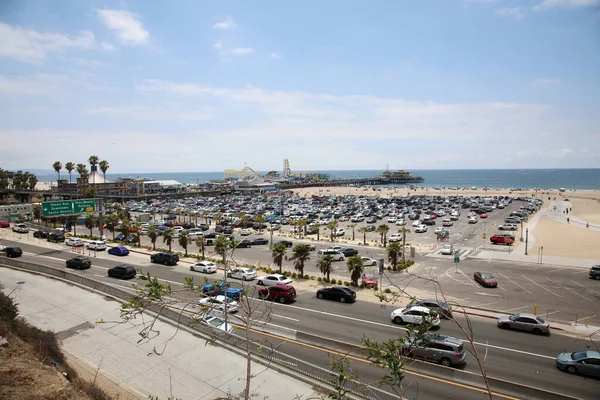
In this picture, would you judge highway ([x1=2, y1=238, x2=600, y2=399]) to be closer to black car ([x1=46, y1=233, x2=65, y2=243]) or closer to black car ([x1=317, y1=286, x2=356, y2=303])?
black car ([x1=317, y1=286, x2=356, y2=303])

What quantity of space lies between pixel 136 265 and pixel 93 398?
94.1ft

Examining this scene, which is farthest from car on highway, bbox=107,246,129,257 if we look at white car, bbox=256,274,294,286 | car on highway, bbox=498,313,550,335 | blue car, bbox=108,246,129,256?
car on highway, bbox=498,313,550,335

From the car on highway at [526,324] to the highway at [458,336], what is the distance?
445 mm

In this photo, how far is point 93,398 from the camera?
11969 mm

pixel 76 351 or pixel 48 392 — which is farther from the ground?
pixel 48 392

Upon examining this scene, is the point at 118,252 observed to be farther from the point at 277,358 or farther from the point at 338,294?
the point at 277,358

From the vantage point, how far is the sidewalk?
47.5ft

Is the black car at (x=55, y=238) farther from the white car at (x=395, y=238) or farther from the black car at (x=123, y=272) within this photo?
the white car at (x=395, y=238)

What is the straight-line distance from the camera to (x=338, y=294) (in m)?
26.7

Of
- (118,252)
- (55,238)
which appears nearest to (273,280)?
(118,252)

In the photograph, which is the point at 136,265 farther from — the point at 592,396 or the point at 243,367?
the point at 592,396

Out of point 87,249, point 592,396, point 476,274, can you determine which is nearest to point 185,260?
point 87,249

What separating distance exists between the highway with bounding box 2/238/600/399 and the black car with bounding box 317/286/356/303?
0.54 meters

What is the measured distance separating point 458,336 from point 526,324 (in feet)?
14.0
